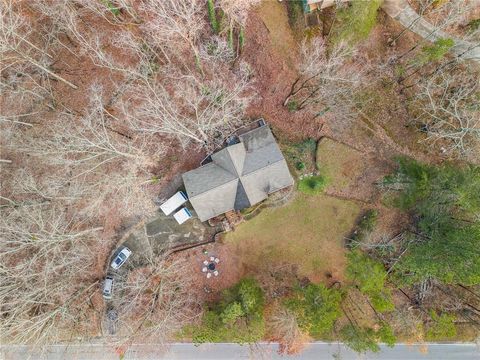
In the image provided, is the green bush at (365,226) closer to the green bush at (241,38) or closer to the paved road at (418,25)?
the paved road at (418,25)

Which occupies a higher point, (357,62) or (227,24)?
(227,24)

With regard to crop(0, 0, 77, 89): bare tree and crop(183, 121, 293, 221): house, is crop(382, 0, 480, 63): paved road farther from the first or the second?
crop(0, 0, 77, 89): bare tree

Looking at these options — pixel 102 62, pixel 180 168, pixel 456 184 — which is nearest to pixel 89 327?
pixel 180 168

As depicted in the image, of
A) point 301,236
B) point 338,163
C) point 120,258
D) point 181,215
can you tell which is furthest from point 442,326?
point 120,258

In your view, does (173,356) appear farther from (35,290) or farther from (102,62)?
(102,62)

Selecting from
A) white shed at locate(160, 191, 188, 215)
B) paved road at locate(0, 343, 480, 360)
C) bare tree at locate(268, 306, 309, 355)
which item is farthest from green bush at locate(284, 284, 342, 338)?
white shed at locate(160, 191, 188, 215)

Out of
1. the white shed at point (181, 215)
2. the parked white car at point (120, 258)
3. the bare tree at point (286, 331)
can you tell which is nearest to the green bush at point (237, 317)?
the bare tree at point (286, 331)
